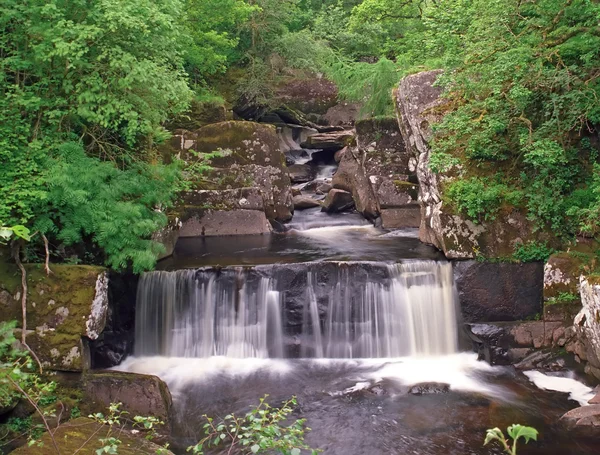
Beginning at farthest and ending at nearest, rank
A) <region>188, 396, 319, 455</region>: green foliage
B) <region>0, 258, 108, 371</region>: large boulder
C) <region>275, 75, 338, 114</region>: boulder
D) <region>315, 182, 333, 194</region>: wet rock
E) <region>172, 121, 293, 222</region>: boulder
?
<region>275, 75, 338, 114</region>: boulder
<region>315, 182, 333, 194</region>: wet rock
<region>172, 121, 293, 222</region>: boulder
<region>0, 258, 108, 371</region>: large boulder
<region>188, 396, 319, 455</region>: green foliage

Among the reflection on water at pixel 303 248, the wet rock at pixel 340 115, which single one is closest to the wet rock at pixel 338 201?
the reflection on water at pixel 303 248

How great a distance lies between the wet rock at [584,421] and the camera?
621cm

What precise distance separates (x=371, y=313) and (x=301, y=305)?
1175 millimetres

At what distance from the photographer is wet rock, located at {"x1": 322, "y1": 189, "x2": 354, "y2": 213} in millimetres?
14562

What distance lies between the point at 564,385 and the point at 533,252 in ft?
7.05

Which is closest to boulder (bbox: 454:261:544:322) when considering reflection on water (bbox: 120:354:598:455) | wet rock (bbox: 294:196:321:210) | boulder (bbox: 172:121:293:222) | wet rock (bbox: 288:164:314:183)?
reflection on water (bbox: 120:354:598:455)

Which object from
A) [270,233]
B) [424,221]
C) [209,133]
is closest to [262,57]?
[209,133]

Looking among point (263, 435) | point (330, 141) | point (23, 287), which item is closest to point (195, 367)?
point (23, 287)

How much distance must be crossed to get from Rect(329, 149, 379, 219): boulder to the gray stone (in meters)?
2.83

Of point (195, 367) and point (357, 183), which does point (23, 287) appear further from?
point (357, 183)

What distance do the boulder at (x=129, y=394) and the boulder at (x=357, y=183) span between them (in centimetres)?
808

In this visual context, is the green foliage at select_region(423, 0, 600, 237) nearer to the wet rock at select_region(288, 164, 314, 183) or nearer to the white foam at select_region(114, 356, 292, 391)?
the white foam at select_region(114, 356, 292, 391)

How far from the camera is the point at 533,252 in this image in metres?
8.61

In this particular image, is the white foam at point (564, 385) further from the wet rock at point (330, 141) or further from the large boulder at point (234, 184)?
the wet rock at point (330, 141)
